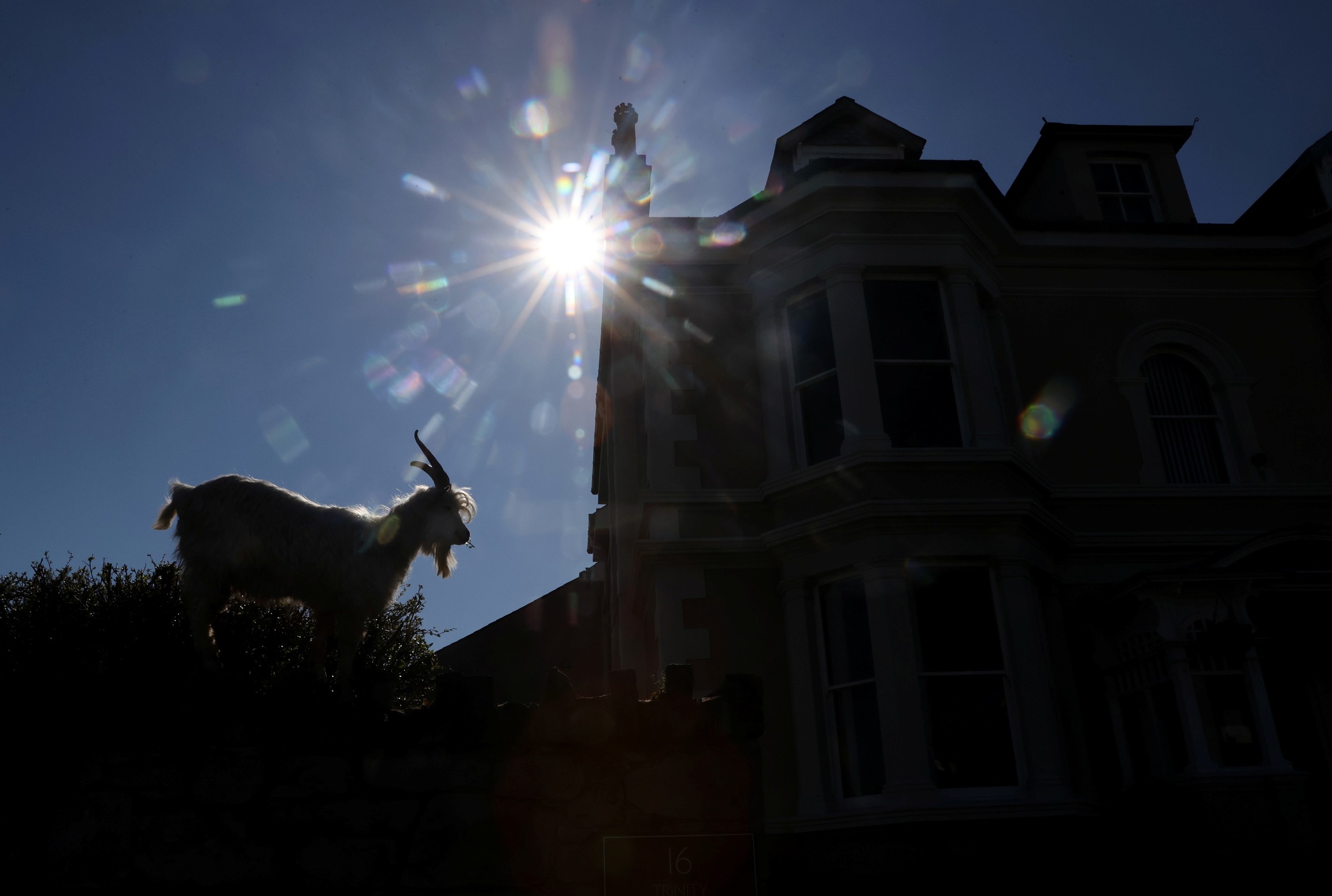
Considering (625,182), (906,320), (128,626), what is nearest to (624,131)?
(625,182)

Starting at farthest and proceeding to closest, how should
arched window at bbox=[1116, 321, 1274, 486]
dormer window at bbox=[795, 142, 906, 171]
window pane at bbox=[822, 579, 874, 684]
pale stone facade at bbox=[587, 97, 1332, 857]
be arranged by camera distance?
dormer window at bbox=[795, 142, 906, 171] → arched window at bbox=[1116, 321, 1274, 486] → window pane at bbox=[822, 579, 874, 684] → pale stone facade at bbox=[587, 97, 1332, 857]

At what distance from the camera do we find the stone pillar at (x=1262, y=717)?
382 inches

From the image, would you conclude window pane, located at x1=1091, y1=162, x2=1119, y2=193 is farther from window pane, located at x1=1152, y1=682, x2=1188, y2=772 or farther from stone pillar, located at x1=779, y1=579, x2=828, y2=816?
stone pillar, located at x1=779, y1=579, x2=828, y2=816

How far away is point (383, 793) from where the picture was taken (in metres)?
5.08

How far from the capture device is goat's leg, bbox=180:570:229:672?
589cm

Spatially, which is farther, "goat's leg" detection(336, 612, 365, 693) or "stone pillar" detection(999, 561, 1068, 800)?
"stone pillar" detection(999, 561, 1068, 800)

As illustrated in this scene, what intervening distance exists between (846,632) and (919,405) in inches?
115

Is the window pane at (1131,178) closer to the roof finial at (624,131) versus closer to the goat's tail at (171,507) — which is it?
the roof finial at (624,131)

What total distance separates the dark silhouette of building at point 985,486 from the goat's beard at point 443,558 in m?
3.75

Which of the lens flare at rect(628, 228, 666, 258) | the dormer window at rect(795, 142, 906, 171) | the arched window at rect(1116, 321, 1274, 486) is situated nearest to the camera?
the arched window at rect(1116, 321, 1274, 486)

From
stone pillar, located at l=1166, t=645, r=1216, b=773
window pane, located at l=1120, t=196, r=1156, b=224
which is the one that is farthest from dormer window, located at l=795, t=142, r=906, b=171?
stone pillar, located at l=1166, t=645, r=1216, b=773

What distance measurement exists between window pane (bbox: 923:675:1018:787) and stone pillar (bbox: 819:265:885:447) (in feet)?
9.13

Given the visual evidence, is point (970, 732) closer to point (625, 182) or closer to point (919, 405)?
point (919, 405)

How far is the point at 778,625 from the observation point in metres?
11.0
